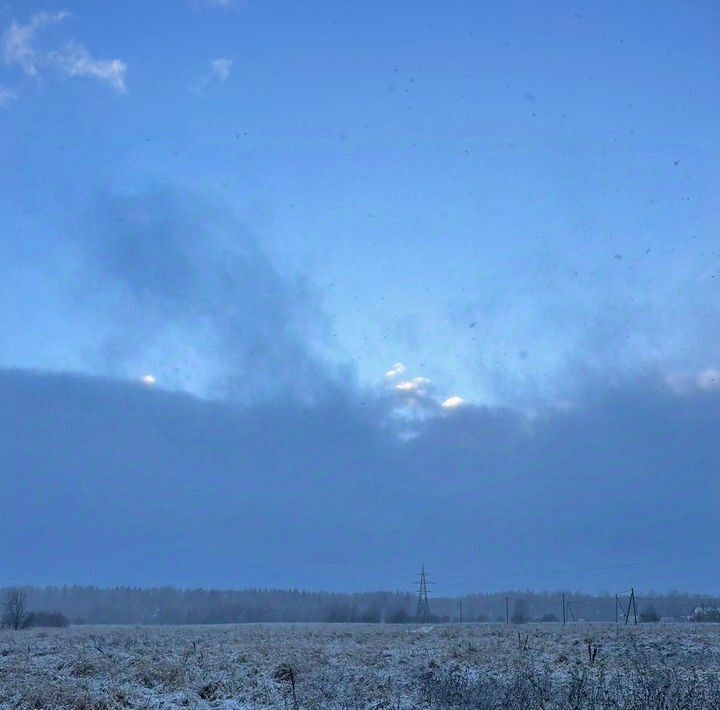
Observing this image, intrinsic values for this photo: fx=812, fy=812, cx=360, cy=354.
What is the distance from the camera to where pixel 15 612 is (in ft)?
236

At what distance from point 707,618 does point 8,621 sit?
58.0 metres

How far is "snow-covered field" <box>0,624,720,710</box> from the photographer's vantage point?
602 inches

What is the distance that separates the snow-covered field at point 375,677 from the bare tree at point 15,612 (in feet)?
158

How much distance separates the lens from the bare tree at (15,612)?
2788 inches

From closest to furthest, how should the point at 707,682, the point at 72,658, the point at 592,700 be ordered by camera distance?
the point at 592,700 → the point at 707,682 → the point at 72,658

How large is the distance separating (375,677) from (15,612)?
6275 centimetres

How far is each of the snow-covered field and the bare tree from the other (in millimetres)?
48243

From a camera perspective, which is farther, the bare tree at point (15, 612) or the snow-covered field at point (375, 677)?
the bare tree at point (15, 612)

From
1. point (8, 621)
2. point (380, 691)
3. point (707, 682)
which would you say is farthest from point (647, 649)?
point (8, 621)

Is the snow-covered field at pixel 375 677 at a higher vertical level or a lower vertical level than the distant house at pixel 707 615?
lower

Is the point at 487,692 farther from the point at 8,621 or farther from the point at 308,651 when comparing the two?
the point at 8,621

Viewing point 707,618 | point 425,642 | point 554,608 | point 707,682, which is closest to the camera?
point 707,682

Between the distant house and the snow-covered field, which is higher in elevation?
the distant house

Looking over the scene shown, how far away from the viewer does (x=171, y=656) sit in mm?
24547
